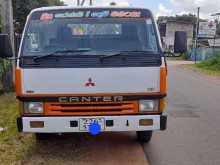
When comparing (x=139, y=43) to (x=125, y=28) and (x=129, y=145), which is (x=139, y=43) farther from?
(x=129, y=145)

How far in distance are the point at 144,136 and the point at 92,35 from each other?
1952 mm

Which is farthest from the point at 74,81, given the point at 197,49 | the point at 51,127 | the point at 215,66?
the point at 197,49

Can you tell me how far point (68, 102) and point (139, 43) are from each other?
1.43m

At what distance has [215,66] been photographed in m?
39.2

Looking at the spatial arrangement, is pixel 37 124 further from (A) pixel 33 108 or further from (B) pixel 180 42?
(B) pixel 180 42

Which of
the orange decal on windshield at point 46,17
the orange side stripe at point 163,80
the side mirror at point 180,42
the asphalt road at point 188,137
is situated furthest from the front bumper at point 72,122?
the orange decal on windshield at point 46,17

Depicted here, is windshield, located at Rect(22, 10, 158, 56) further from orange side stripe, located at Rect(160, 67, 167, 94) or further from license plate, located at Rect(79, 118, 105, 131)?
license plate, located at Rect(79, 118, 105, 131)

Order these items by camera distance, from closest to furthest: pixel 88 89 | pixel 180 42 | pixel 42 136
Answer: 1. pixel 88 89
2. pixel 180 42
3. pixel 42 136

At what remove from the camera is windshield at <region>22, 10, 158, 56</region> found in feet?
24.2

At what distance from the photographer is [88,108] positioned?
707 centimetres

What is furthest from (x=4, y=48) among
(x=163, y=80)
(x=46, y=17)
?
(x=163, y=80)

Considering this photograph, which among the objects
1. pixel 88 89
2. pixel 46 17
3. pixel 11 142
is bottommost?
pixel 11 142

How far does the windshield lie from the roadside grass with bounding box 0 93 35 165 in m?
1.54

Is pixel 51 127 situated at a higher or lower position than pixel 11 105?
higher
